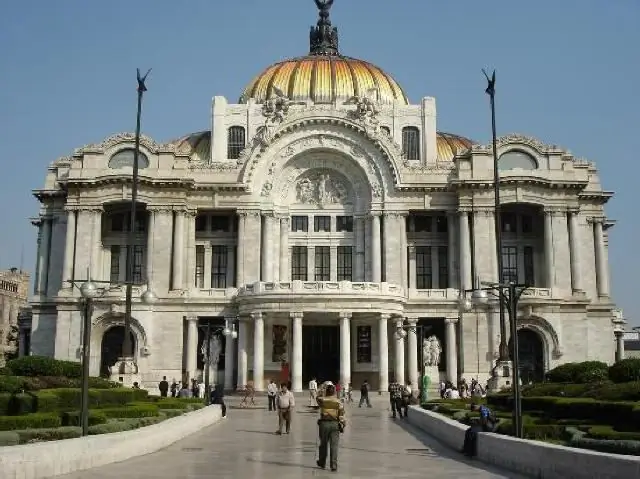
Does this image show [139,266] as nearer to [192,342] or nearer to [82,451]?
[192,342]

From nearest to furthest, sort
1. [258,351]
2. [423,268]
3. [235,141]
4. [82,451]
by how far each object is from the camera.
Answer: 1. [82,451]
2. [258,351]
3. [423,268]
4. [235,141]

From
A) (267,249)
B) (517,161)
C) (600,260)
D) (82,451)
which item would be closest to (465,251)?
(517,161)

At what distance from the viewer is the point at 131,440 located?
2266 centimetres

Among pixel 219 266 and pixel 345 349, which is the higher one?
pixel 219 266

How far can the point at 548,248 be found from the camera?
66.8 metres

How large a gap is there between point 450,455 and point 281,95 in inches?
2115

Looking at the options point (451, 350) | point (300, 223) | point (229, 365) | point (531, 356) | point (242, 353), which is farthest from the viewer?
point (300, 223)

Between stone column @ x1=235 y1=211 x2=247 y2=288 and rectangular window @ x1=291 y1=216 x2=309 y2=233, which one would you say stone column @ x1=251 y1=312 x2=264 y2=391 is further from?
rectangular window @ x1=291 y1=216 x2=309 y2=233

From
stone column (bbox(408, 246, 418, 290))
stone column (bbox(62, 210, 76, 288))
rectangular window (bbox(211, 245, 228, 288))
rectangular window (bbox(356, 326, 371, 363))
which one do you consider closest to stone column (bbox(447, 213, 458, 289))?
stone column (bbox(408, 246, 418, 290))

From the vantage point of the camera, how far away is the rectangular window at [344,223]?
72.1m

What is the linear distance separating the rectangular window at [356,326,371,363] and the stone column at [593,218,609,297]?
81.3ft

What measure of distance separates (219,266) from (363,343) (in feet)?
51.5

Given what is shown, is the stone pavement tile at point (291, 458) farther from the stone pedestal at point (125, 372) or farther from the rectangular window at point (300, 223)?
the rectangular window at point (300, 223)

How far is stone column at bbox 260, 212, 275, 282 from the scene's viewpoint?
68500 millimetres
